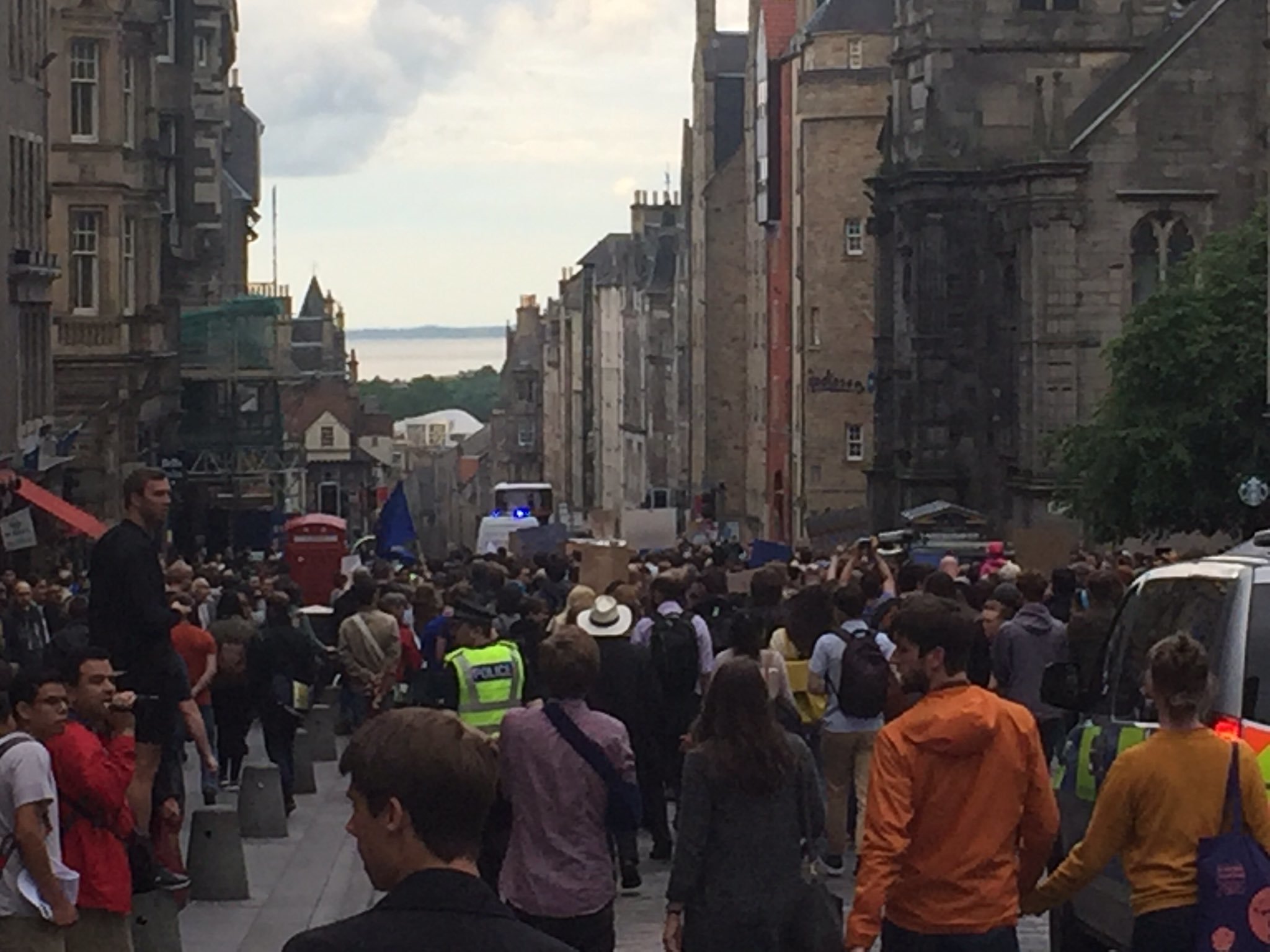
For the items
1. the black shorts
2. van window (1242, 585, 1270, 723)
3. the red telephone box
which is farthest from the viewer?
the red telephone box

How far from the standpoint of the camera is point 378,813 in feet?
18.2

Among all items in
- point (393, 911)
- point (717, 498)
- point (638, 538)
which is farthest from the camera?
point (717, 498)

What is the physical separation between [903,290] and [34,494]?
26948 millimetres

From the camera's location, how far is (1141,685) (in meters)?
11.6

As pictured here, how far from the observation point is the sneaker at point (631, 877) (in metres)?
17.2

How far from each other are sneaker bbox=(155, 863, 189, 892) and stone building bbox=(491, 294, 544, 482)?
156 metres

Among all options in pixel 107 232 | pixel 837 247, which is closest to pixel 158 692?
pixel 107 232

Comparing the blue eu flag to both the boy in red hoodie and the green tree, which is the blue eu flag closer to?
the green tree

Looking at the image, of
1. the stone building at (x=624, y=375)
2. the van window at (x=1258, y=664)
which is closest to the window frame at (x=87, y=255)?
the van window at (x=1258, y=664)

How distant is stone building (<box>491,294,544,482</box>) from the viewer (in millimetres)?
178125

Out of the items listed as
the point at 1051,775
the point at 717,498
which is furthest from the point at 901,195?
the point at 1051,775

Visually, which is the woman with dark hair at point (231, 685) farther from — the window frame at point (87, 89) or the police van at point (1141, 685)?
the window frame at point (87, 89)

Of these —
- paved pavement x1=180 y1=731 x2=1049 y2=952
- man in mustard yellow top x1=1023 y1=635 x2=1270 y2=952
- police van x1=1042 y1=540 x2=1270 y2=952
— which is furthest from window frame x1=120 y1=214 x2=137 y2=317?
man in mustard yellow top x1=1023 y1=635 x2=1270 y2=952

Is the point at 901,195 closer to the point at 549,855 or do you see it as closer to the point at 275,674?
the point at 275,674
